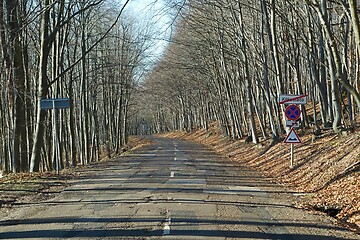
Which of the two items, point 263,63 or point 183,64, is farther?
point 183,64

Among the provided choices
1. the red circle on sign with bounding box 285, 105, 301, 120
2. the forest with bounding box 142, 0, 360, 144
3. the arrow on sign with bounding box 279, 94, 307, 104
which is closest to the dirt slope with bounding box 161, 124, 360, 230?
the forest with bounding box 142, 0, 360, 144

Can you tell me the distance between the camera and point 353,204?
1011 centimetres

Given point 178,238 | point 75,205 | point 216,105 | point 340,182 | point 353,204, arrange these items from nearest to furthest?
point 178,238, point 353,204, point 75,205, point 340,182, point 216,105

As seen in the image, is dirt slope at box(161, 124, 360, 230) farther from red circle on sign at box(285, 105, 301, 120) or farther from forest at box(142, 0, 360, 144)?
red circle on sign at box(285, 105, 301, 120)

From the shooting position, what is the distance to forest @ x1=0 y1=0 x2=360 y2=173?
19.0 metres

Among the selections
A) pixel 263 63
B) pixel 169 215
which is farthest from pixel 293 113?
pixel 169 215

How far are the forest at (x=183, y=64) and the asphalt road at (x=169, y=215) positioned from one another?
3765 millimetres

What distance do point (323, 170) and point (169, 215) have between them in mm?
7170

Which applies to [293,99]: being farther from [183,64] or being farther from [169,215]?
[183,64]

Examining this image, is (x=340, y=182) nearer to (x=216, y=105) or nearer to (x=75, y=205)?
(x=75, y=205)

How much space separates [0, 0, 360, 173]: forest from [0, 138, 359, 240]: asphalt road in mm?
3765

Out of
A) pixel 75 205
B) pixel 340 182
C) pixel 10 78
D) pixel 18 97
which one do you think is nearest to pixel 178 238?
pixel 75 205

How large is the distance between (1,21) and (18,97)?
3130 millimetres

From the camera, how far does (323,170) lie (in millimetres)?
14852
